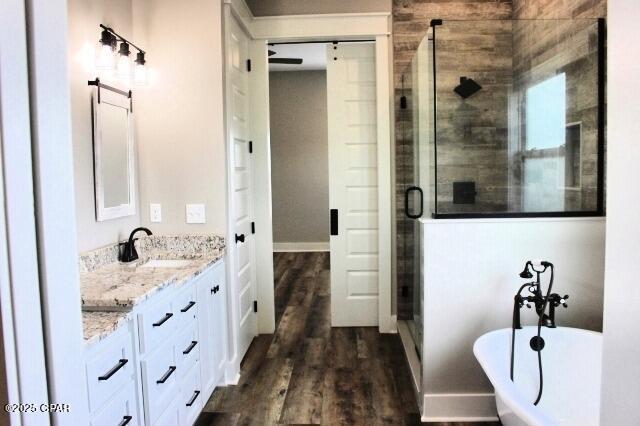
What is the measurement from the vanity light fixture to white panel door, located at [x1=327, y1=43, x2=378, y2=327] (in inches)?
71.0

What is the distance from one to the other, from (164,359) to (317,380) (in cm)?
140

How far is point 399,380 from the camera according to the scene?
3180mm

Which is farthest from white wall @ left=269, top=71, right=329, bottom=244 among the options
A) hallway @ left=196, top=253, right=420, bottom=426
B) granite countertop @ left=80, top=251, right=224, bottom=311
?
granite countertop @ left=80, top=251, right=224, bottom=311

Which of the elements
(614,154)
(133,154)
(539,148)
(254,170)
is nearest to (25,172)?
(614,154)

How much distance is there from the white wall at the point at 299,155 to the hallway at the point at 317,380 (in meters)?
3.61

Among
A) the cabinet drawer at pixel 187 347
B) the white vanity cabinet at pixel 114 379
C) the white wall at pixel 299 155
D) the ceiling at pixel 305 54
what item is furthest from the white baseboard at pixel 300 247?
the white vanity cabinet at pixel 114 379

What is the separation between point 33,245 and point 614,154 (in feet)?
2.50

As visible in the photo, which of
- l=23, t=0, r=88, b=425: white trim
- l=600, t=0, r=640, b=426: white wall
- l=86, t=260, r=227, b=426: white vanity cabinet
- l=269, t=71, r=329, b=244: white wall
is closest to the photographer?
l=600, t=0, r=640, b=426: white wall

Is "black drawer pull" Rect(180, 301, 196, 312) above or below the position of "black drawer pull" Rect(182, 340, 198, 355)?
above

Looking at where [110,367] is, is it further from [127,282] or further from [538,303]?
[538,303]

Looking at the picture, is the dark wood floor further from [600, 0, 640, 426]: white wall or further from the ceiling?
the ceiling

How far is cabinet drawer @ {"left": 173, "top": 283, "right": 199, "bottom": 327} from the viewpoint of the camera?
2.28m

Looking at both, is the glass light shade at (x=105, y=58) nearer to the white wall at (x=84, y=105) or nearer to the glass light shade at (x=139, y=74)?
the white wall at (x=84, y=105)

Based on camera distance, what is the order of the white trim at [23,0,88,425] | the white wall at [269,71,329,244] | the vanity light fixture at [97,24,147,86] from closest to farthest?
1. the white trim at [23,0,88,425]
2. the vanity light fixture at [97,24,147,86]
3. the white wall at [269,71,329,244]
